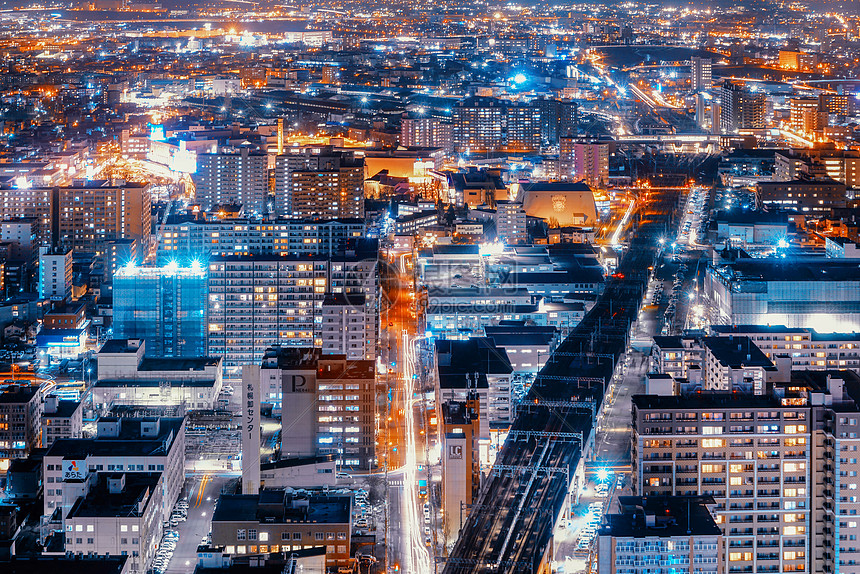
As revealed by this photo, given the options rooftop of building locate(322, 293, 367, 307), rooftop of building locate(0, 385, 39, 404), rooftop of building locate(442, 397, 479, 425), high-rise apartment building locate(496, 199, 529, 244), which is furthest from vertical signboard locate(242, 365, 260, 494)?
high-rise apartment building locate(496, 199, 529, 244)

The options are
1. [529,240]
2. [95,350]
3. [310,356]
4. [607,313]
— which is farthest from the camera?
[529,240]

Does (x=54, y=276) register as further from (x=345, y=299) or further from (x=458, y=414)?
(x=458, y=414)

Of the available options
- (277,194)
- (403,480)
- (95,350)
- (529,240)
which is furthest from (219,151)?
(403,480)

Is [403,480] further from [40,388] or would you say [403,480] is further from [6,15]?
[6,15]

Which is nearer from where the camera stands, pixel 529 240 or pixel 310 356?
pixel 310 356

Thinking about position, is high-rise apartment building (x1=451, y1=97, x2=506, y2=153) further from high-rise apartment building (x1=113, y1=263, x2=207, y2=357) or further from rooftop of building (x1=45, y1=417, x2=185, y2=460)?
rooftop of building (x1=45, y1=417, x2=185, y2=460)
